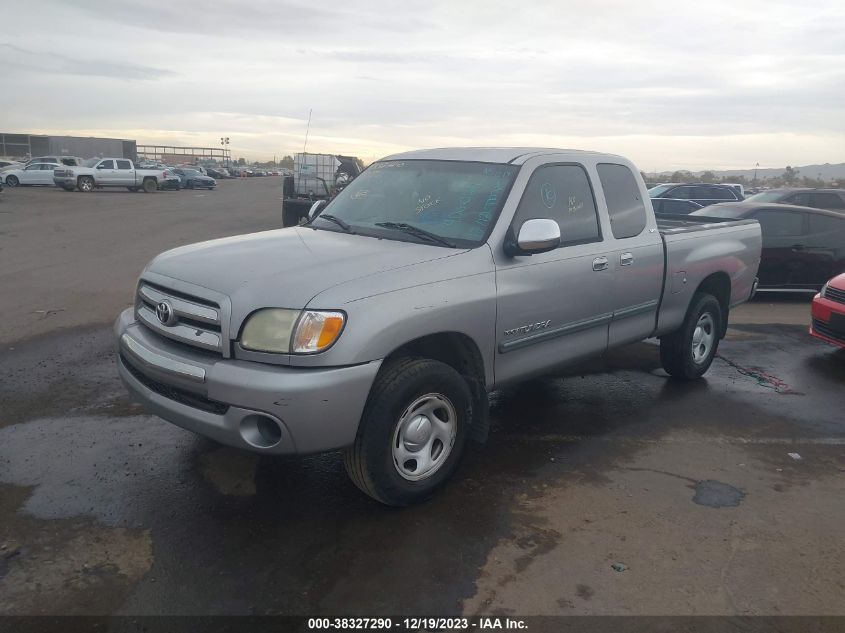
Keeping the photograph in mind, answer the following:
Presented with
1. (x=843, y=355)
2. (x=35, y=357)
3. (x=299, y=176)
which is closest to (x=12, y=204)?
(x=299, y=176)

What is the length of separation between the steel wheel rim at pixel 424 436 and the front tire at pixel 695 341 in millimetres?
3016

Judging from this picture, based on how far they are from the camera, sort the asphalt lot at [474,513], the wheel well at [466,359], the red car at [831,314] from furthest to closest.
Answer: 1. the red car at [831,314]
2. the wheel well at [466,359]
3. the asphalt lot at [474,513]

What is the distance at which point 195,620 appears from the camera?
288 centimetres

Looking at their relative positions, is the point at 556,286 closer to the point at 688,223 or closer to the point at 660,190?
the point at 688,223

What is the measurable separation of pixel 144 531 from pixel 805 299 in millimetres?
10774

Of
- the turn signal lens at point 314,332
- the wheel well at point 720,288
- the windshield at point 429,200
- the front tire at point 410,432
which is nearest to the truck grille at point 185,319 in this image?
the turn signal lens at point 314,332

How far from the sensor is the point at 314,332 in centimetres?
332

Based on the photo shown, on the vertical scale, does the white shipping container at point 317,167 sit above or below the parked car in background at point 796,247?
above

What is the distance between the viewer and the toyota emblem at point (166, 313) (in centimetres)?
368

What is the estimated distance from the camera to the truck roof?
15.5 ft

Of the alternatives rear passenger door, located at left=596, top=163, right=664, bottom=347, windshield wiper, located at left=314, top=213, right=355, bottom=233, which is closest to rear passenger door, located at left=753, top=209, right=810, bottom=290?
rear passenger door, located at left=596, top=163, right=664, bottom=347

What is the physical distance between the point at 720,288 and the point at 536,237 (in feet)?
10.6

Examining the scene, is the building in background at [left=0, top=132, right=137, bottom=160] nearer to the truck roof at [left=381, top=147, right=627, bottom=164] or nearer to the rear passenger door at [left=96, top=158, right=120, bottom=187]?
the rear passenger door at [left=96, top=158, right=120, bottom=187]

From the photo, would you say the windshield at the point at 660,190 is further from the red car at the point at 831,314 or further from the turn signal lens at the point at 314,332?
the turn signal lens at the point at 314,332
